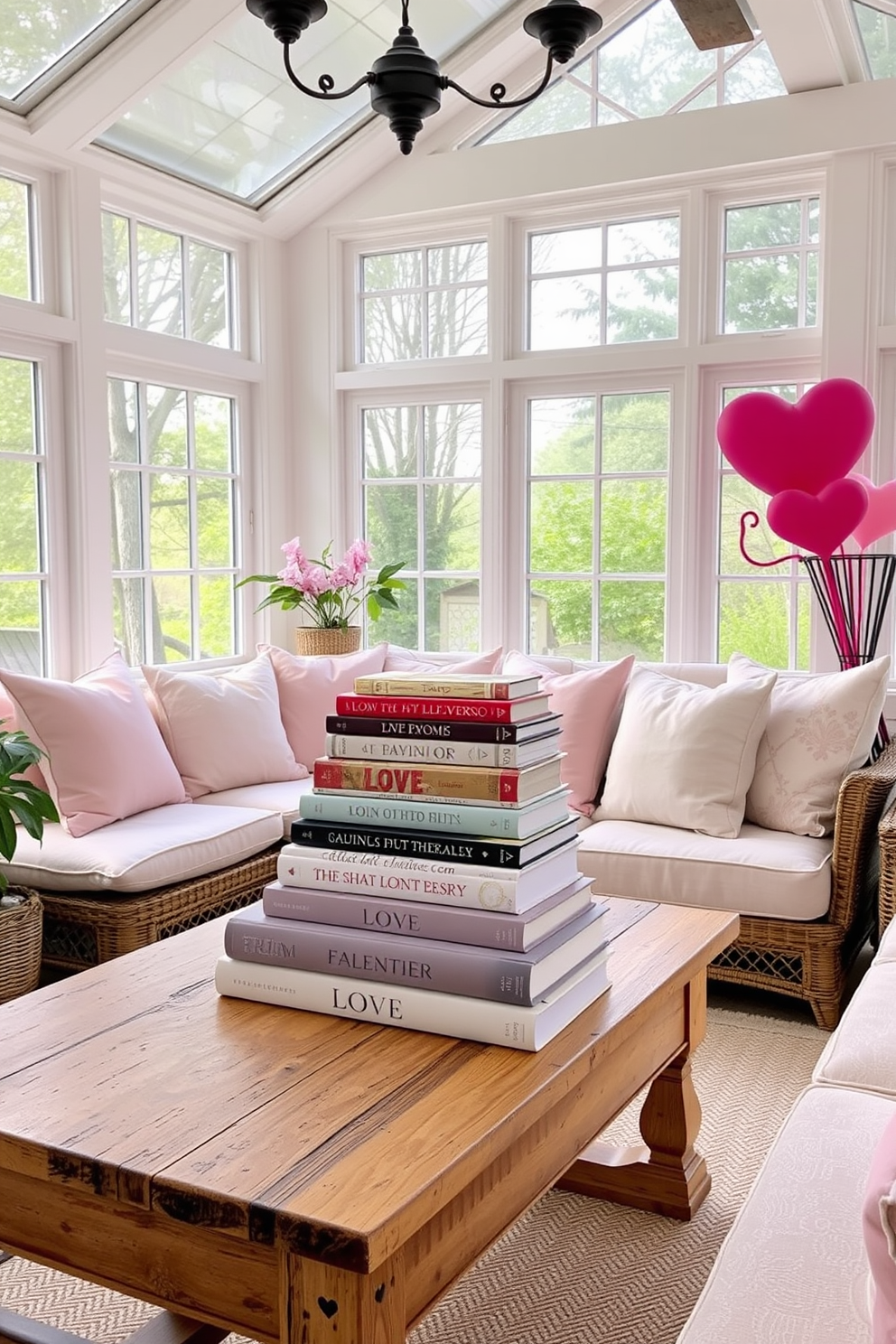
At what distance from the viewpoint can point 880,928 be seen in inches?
115

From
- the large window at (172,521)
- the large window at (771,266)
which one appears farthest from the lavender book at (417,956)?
the large window at (771,266)

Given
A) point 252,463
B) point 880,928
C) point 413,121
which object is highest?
point 413,121

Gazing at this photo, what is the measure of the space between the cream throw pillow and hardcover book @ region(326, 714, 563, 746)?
68.2 inches

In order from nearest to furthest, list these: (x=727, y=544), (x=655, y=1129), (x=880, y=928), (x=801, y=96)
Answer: (x=655, y=1129), (x=880, y=928), (x=801, y=96), (x=727, y=544)

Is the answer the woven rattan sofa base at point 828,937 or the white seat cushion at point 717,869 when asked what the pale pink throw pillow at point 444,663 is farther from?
the woven rattan sofa base at point 828,937

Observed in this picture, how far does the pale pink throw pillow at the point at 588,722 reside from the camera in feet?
11.7

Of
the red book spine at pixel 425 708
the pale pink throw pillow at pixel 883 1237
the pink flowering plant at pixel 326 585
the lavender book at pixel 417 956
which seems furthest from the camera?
the pink flowering plant at pixel 326 585

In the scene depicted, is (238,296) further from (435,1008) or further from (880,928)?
(435,1008)

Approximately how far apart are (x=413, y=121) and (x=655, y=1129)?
196cm

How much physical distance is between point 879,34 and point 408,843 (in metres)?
3.59

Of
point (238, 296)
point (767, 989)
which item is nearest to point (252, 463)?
point (238, 296)

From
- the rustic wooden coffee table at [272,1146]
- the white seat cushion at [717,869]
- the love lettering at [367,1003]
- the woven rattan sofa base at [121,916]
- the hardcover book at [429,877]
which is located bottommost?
the woven rattan sofa base at [121,916]

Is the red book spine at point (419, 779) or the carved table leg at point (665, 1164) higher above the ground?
the red book spine at point (419, 779)

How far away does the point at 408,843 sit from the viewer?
151 cm
